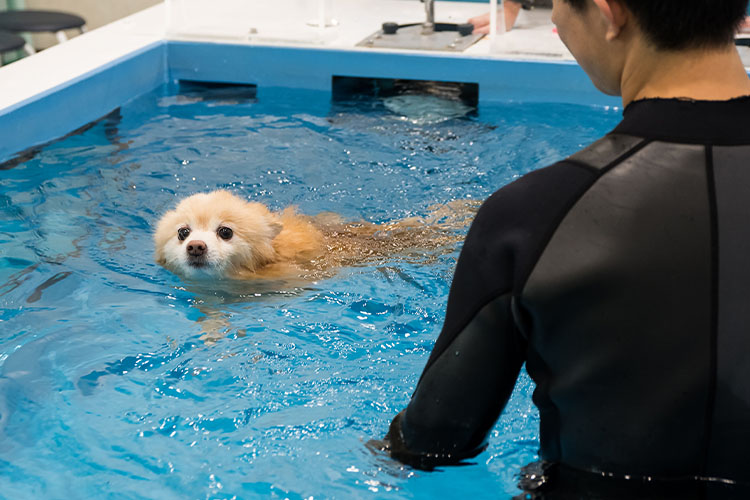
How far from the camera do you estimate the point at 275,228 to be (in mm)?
3582

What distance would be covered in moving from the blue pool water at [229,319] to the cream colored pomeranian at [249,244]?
0.09 metres

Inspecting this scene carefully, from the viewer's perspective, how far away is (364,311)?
337cm

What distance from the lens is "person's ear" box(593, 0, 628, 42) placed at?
1233mm

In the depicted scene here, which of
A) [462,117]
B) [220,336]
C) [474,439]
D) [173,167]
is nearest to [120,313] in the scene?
[220,336]

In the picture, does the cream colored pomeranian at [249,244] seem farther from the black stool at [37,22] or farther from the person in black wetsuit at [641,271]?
the black stool at [37,22]

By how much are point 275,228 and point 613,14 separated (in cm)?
248

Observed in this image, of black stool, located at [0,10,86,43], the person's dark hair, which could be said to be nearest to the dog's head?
the person's dark hair

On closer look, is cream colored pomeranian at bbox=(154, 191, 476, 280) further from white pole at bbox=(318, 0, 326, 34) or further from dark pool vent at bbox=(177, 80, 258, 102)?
white pole at bbox=(318, 0, 326, 34)

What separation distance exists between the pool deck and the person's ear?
4720mm

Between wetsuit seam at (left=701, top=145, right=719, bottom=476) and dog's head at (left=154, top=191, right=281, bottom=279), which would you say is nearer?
wetsuit seam at (left=701, top=145, right=719, bottom=476)

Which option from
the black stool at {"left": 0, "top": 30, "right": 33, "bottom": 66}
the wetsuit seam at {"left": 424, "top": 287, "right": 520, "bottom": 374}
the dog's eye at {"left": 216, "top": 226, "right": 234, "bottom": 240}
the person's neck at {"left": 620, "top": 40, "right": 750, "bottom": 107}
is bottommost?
the dog's eye at {"left": 216, "top": 226, "right": 234, "bottom": 240}

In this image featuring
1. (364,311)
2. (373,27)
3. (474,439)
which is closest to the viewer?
(474,439)

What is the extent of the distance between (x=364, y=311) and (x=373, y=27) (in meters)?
4.25

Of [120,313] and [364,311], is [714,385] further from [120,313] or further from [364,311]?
[120,313]
